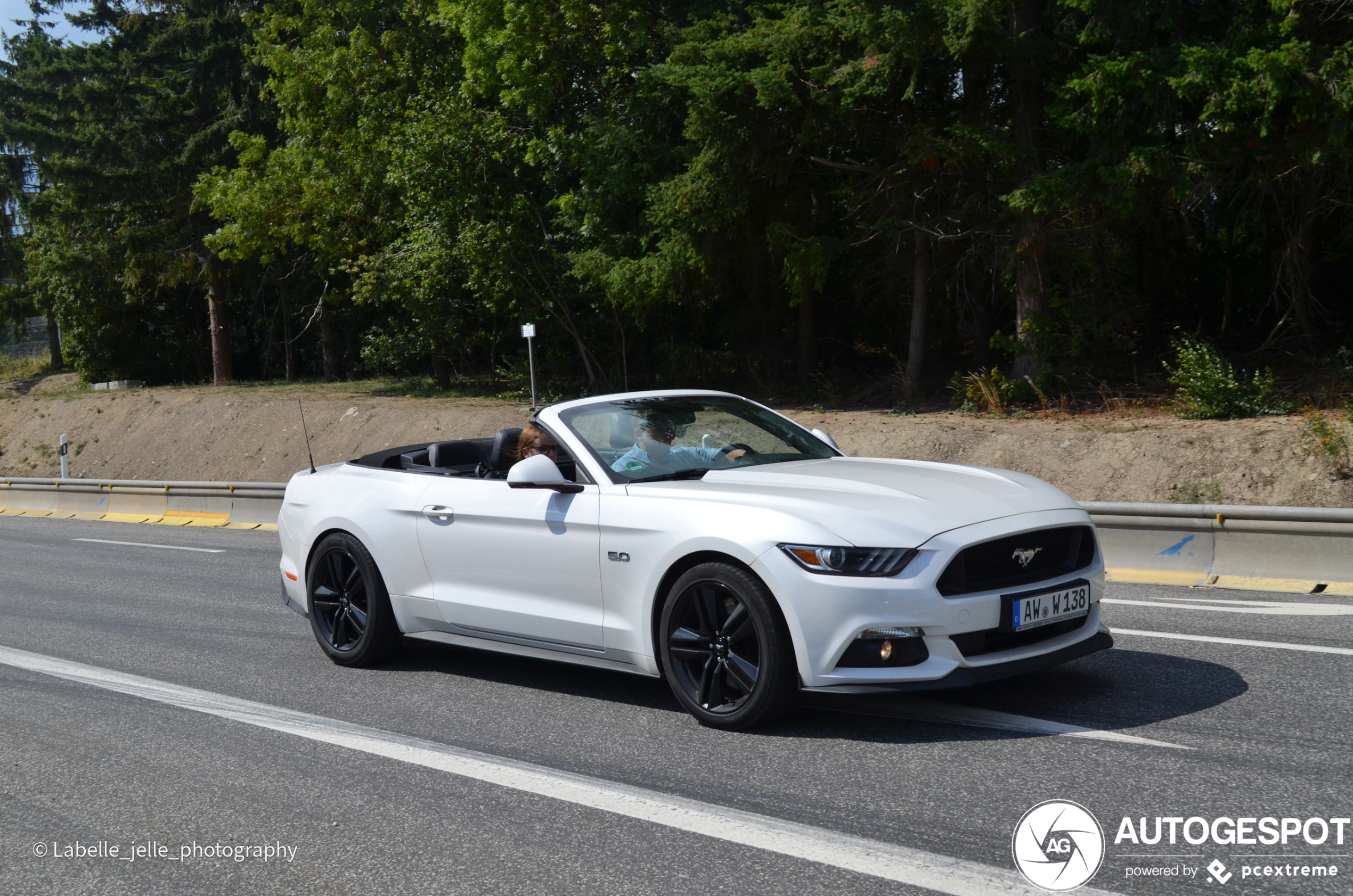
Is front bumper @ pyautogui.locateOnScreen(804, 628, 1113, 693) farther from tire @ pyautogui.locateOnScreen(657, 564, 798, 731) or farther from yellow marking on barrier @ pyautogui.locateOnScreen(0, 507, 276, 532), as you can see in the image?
yellow marking on barrier @ pyautogui.locateOnScreen(0, 507, 276, 532)

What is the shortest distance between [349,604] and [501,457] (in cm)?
140

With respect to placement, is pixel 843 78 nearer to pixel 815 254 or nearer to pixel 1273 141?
pixel 815 254

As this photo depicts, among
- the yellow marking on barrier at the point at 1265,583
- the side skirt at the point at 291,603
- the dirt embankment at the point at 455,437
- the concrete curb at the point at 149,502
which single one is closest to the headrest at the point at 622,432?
the side skirt at the point at 291,603

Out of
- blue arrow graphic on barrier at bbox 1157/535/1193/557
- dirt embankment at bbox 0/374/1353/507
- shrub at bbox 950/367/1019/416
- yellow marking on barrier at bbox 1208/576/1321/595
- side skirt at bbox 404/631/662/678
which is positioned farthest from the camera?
shrub at bbox 950/367/1019/416

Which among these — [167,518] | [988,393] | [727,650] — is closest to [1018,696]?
[727,650]

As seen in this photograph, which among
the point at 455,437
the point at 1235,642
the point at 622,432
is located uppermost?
the point at 622,432

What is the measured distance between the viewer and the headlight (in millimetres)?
4898

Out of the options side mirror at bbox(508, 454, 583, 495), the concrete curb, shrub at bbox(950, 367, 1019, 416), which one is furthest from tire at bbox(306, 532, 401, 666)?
shrub at bbox(950, 367, 1019, 416)

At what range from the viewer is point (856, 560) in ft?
16.2

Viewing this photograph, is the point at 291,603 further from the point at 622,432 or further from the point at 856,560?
the point at 856,560

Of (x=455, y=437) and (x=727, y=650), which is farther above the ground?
(x=727, y=650)

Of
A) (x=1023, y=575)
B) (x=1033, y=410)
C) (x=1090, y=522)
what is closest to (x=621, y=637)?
(x=1023, y=575)

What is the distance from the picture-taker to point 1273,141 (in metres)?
15.7

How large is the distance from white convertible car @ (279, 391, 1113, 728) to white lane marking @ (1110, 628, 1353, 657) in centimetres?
156
